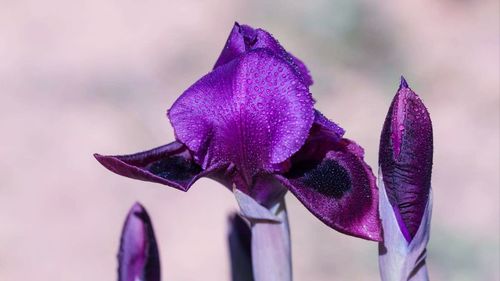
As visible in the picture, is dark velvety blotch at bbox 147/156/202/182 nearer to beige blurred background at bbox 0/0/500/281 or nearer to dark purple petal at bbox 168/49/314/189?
dark purple petal at bbox 168/49/314/189

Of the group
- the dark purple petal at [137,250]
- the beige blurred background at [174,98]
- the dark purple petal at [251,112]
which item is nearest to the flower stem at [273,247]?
the dark purple petal at [251,112]

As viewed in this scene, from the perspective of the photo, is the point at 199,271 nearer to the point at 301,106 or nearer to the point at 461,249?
the point at 461,249

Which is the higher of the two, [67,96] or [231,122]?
[67,96]

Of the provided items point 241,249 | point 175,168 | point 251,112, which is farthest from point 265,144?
point 241,249

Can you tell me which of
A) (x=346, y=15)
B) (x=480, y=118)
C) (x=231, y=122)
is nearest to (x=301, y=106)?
(x=231, y=122)

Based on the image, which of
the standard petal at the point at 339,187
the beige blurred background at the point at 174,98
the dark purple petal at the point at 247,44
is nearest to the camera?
the standard petal at the point at 339,187

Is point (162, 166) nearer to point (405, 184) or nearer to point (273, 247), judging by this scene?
point (273, 247)

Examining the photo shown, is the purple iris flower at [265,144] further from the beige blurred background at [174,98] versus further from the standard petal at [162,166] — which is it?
the beige blurred background at [174,98]
